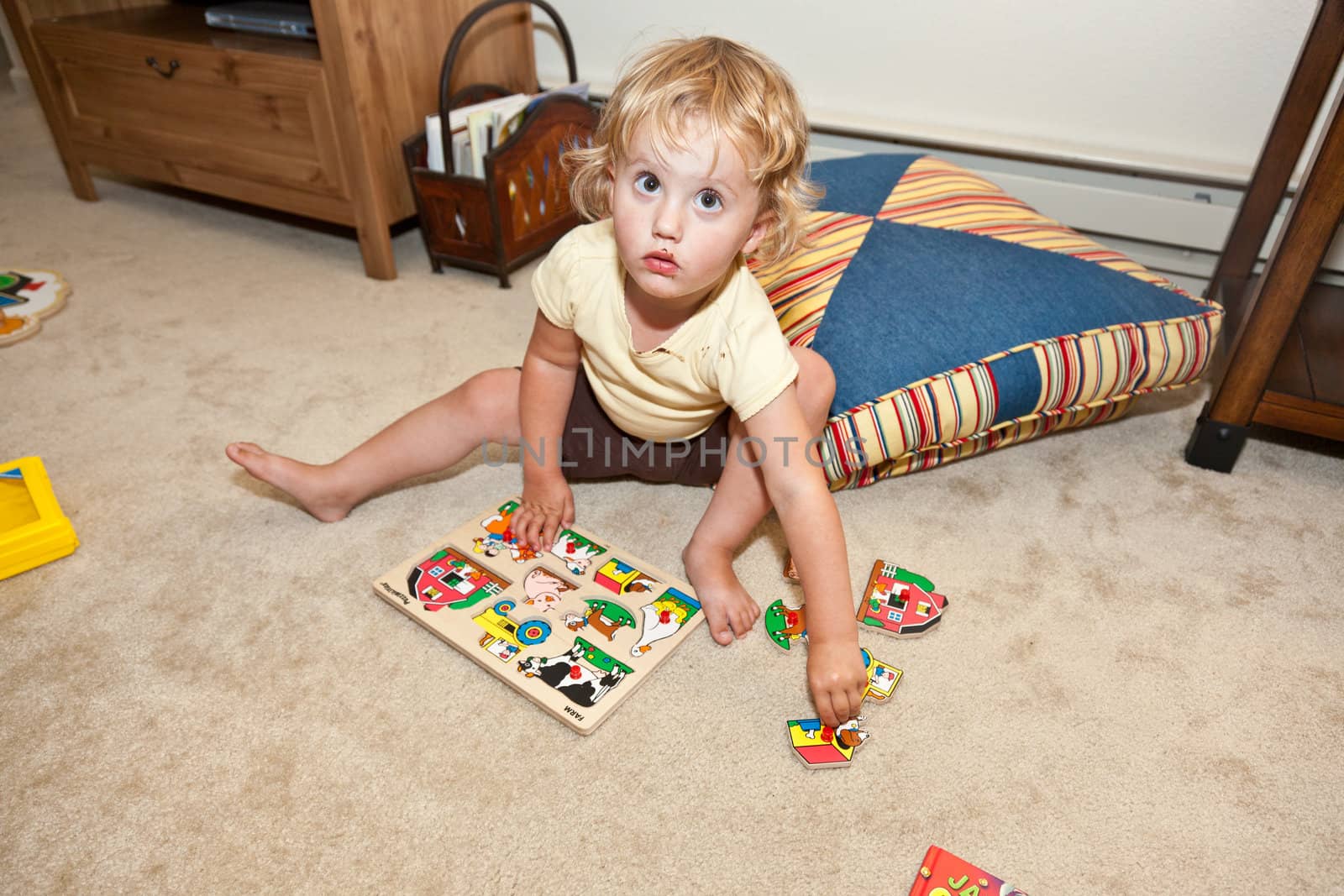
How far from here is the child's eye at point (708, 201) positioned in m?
0.68

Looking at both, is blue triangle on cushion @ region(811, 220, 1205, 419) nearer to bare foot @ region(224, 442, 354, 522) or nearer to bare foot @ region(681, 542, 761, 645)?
bare foot @ region(681, 542, 761, 645)

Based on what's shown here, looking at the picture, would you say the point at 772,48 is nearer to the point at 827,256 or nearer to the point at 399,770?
the point at 827,256

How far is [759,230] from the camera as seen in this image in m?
0.75

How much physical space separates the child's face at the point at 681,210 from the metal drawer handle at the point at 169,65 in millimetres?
1260

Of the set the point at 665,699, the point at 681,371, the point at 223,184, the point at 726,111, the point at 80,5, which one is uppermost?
the point at 726,111

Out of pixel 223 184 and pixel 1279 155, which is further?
pixel 223 184

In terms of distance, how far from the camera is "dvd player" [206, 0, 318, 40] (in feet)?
4.96

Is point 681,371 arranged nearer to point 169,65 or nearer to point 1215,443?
point 1215,443

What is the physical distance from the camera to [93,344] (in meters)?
1.32

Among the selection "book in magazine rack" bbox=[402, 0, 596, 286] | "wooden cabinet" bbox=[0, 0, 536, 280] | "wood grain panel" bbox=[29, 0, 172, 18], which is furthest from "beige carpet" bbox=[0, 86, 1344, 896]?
"wood grain panel" bbox=[29, 0, 172, 18]

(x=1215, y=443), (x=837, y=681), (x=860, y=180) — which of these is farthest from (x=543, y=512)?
(x=1215, y=443)

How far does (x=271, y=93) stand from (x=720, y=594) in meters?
1.22

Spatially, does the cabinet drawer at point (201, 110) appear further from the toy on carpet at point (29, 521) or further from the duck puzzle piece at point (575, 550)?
the duck puzzle piece at point (575, 550)

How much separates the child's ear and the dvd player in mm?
1152
